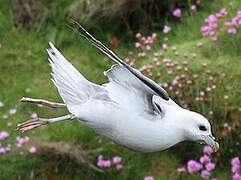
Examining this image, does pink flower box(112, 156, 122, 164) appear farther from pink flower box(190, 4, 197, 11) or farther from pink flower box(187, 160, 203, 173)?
pink flower box(190, 4, 197, 11)

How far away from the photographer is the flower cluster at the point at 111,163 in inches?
151

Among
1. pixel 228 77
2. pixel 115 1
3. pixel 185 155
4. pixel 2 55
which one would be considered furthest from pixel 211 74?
pixel 2 55

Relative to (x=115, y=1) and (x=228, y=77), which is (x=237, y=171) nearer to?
(x=228, y=77)

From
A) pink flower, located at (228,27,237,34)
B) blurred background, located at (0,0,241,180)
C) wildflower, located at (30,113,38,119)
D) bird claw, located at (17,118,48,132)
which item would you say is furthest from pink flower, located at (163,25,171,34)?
bird claw, located at (17,118,48,132)

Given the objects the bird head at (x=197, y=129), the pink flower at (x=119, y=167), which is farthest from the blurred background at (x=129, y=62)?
the bird head at (x=197, y=129)

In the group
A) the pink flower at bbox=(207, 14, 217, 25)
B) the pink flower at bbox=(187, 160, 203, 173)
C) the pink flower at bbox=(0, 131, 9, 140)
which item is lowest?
the pink flower at bbox=(187, 160, 203, 173)

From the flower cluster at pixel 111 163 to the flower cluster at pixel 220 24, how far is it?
2.64 ft

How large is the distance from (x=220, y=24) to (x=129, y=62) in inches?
20.7

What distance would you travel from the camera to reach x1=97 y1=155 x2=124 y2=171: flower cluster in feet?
12.6

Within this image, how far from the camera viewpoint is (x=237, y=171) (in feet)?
11.9

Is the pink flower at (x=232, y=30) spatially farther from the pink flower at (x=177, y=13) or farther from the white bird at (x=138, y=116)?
the white bird at (x=138, y=116)

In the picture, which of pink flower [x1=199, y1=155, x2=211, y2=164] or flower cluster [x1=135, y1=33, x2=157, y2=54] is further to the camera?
flower cluster [x1=135, y1=33, x2=157, y2=54]

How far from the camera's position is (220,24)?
13.8ft

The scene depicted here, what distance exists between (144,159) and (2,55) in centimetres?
131
